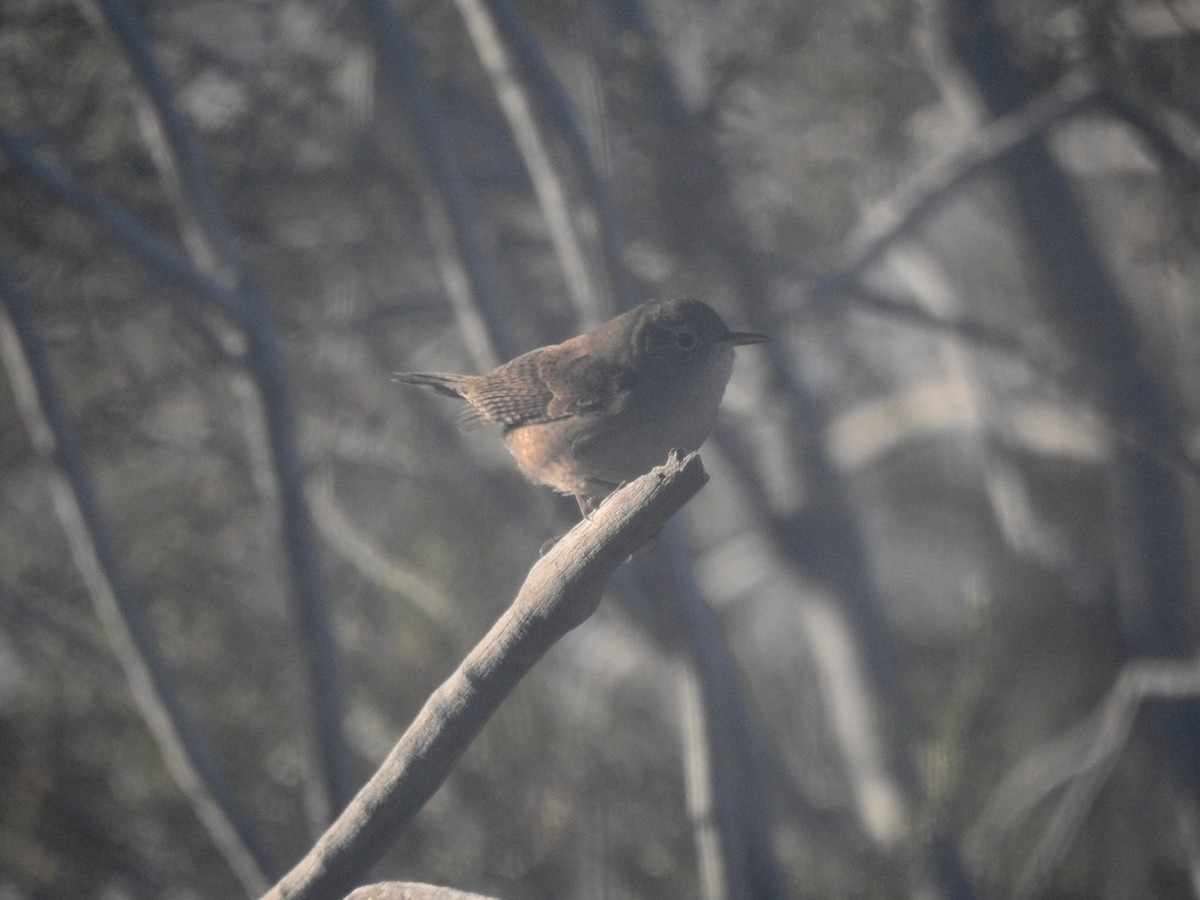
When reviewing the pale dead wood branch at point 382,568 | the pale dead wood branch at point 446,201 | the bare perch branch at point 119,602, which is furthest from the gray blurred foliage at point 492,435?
the bare perch branch at point 119,602

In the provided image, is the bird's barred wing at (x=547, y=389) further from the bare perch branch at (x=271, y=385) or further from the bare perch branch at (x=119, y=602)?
the bare perch branch at (x=119, y=602)

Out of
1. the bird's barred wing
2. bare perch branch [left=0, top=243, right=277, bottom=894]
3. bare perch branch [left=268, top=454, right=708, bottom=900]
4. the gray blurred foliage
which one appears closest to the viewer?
bare perch branch [left=268, top=454, right=708, bottom=900]

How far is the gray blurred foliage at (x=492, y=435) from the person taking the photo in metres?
5.24

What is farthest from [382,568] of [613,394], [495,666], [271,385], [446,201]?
[495,666]

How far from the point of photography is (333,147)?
255 inches

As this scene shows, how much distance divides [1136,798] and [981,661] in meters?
5.13

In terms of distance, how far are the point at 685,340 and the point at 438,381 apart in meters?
0.72

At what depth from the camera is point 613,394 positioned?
3.11 m

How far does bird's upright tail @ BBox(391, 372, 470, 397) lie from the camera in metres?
3.16

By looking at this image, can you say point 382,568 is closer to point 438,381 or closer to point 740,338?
point 438,381

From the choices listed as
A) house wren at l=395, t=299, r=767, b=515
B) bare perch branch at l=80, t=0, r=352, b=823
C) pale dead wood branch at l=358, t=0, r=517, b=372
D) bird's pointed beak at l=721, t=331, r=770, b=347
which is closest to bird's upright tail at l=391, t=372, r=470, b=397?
house wren at l=395, t=299, r=767, b=515

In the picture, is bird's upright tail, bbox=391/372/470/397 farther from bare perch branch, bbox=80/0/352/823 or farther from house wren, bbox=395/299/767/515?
bare perch branch, bbox=80/0/352/823

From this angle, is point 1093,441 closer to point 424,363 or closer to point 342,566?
point 424,363

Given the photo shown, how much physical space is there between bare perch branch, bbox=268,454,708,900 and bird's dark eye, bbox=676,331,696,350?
2.68 feet
